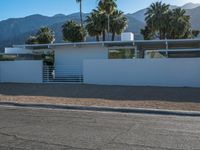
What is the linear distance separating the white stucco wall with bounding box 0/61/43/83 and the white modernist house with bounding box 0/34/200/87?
87mm

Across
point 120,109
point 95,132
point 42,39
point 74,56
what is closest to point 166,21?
point 42,39

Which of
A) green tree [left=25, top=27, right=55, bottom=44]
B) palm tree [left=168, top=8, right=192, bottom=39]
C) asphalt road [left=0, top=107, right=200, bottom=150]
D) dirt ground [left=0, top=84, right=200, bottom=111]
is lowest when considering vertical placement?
dirt ground [left=0, top=84, right=200, bottom=111]

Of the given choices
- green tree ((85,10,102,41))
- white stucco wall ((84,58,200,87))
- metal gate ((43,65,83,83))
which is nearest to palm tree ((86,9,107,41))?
green tree ((85,10,102,41))

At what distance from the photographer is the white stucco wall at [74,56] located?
3047cm

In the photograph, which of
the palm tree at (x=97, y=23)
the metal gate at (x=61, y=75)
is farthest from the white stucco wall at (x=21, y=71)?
the palm tree at (x=97, y=23)

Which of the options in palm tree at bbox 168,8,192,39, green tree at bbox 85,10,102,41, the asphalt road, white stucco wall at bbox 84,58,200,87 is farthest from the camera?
green tree at bbox 85,10,102,41

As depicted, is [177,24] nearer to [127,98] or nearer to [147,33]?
[147,33]

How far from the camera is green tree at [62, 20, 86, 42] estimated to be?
5933 centimetres

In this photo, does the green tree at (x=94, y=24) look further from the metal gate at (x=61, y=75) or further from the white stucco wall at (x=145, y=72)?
the white stucco wall at (x=145, y=72)

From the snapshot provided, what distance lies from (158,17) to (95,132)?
4770 cm

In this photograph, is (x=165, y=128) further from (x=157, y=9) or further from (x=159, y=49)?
(x=157, y=9)

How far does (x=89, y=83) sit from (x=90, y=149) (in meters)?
18.7

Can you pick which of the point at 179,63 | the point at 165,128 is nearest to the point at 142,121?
the point at 165,128

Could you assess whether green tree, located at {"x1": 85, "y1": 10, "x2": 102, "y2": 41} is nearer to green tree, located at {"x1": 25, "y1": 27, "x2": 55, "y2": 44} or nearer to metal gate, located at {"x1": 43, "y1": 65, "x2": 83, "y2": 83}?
green tree, located at {"x1": 25, "y1": 27, "x2": 55, "y2": 44}
